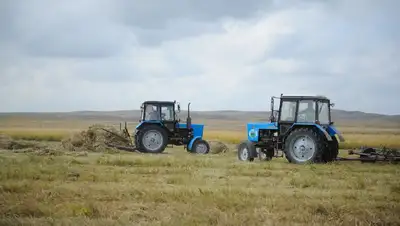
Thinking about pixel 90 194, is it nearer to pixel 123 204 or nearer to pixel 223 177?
pixel 123 204

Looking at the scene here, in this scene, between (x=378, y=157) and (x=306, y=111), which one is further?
(x=306, y=111)

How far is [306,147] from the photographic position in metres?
18.5

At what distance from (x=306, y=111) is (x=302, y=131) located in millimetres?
727

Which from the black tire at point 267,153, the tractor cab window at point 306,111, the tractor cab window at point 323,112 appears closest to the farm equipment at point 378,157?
the tractor cab window at point 323,112

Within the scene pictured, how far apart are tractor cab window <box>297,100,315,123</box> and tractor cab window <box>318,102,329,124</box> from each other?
0.23 metres

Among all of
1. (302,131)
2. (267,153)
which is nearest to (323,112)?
(302,131)

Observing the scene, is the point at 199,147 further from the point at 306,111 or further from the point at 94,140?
the point at 306,111

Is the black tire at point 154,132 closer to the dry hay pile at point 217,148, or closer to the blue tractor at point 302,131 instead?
the dry hay pile at point 217,148

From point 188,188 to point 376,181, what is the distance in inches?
190

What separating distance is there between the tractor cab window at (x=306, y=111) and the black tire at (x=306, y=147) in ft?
1.08

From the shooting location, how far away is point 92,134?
83.9 feet

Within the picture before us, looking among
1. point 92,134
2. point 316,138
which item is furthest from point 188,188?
point 92,134

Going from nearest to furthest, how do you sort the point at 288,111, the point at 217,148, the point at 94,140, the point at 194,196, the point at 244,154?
the point at 194,196 < the point at 288,111 < the point at 244,154 < the point at 94,140 < the point at 217,148

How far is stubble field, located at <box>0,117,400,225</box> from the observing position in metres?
8.58
